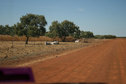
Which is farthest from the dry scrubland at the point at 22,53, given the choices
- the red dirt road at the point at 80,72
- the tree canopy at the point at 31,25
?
the tree canopy at the point at 31,25

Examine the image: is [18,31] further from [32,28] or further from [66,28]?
[66,28]

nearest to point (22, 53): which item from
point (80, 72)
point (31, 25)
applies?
point (80, 72)

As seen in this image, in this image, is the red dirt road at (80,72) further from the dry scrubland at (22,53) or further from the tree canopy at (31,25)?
the tree canopy at (31,25)

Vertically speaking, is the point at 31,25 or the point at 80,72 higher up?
the point at 31,25

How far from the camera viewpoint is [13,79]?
3484 millimetres

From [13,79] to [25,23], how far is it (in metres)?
39.1

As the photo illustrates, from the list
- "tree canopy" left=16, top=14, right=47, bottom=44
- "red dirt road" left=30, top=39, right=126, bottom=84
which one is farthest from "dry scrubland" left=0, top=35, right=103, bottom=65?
"tree canopy" left=16, top=14, right=47, bottom=44

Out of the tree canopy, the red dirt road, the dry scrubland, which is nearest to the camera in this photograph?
the red dirt road

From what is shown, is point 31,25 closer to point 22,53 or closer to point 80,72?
point 22,53

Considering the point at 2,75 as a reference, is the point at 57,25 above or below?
above

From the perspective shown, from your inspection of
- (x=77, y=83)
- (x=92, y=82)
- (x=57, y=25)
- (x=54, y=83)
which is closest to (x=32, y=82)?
(x=54, y=83)

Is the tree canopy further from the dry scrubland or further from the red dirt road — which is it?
the red dirt road

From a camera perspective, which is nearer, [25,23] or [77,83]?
[77,83]

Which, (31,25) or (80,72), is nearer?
(80,72)
